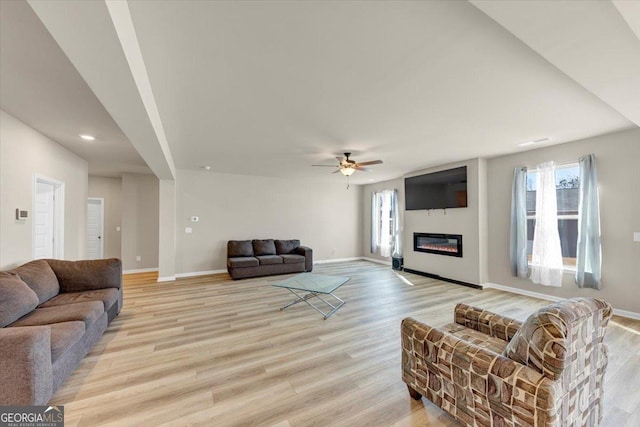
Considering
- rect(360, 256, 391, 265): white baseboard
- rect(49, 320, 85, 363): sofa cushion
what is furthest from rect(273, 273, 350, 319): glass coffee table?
rect(360, 256, 391, 265): white baseboard

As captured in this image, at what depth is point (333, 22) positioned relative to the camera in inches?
62.5

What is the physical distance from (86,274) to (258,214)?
4.10m

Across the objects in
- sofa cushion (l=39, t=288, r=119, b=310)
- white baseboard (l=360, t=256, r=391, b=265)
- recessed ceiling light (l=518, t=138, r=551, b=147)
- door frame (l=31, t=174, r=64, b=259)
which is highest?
recessed ceiling light (l=518, t=138, r=551, b=147)

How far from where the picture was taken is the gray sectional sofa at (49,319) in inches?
62.3

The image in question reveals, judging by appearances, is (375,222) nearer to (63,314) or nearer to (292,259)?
(292,259)

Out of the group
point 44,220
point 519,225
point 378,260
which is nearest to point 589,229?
point 519,225

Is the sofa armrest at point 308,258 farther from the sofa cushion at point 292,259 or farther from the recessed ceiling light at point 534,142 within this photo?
the recessed ceiling light at point 534,142

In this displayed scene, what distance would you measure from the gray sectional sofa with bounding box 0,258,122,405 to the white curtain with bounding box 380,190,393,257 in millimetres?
6346

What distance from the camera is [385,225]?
7742mm

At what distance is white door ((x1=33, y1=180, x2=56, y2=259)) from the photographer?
3848mm

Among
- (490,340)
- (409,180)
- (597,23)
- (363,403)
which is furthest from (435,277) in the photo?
(597,23)

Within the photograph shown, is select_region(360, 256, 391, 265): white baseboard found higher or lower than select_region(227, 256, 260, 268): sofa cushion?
lower

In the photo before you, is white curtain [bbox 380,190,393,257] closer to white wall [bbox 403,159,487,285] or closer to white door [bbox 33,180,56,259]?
white wall [bbox 403,159,487,285]

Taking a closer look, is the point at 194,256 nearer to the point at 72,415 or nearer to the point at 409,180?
the point at 72,415
